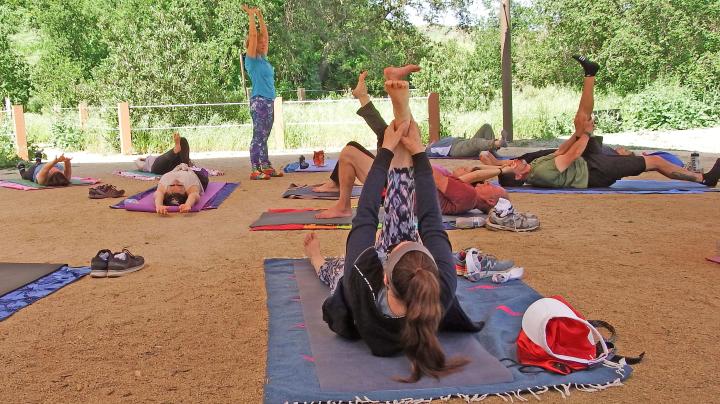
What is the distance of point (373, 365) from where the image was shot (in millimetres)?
2688

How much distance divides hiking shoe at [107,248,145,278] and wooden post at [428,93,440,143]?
30.3 ft

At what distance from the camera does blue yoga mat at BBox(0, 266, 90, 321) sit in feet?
11.8

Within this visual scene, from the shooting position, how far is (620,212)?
5934 mm

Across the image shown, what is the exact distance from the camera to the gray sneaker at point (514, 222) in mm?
5270

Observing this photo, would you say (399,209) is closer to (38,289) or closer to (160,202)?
(38,289)

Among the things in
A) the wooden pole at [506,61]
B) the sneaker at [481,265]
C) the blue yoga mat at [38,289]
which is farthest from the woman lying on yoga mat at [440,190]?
the wooden pole at [506,61]

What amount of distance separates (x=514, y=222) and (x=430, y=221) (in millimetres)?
2482

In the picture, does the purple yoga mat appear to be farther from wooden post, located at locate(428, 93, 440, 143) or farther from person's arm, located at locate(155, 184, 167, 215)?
wooden post, located at locate(428, 93, 440, 143)

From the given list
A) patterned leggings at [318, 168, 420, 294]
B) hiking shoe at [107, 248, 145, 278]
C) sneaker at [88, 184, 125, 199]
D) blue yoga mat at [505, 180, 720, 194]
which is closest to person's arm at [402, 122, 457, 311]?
patterned leggings at [318, 168, 420, 294]

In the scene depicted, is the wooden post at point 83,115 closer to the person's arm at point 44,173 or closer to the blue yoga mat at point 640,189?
the person's arm at point 44,173

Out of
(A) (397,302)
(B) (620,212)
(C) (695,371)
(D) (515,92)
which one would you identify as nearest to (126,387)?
(A) (397,302)

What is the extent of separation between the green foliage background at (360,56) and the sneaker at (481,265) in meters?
10.1

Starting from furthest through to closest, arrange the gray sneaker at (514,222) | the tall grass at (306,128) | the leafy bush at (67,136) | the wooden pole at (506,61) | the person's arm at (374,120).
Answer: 1. the leafy bush at (67,136)
2. the tall grass at (306,128)
3. the wooden pole at (506,61)
4. the gray sneaker at (514,222)
5. the person's arm at (374,120)

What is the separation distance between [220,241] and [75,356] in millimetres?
2275
